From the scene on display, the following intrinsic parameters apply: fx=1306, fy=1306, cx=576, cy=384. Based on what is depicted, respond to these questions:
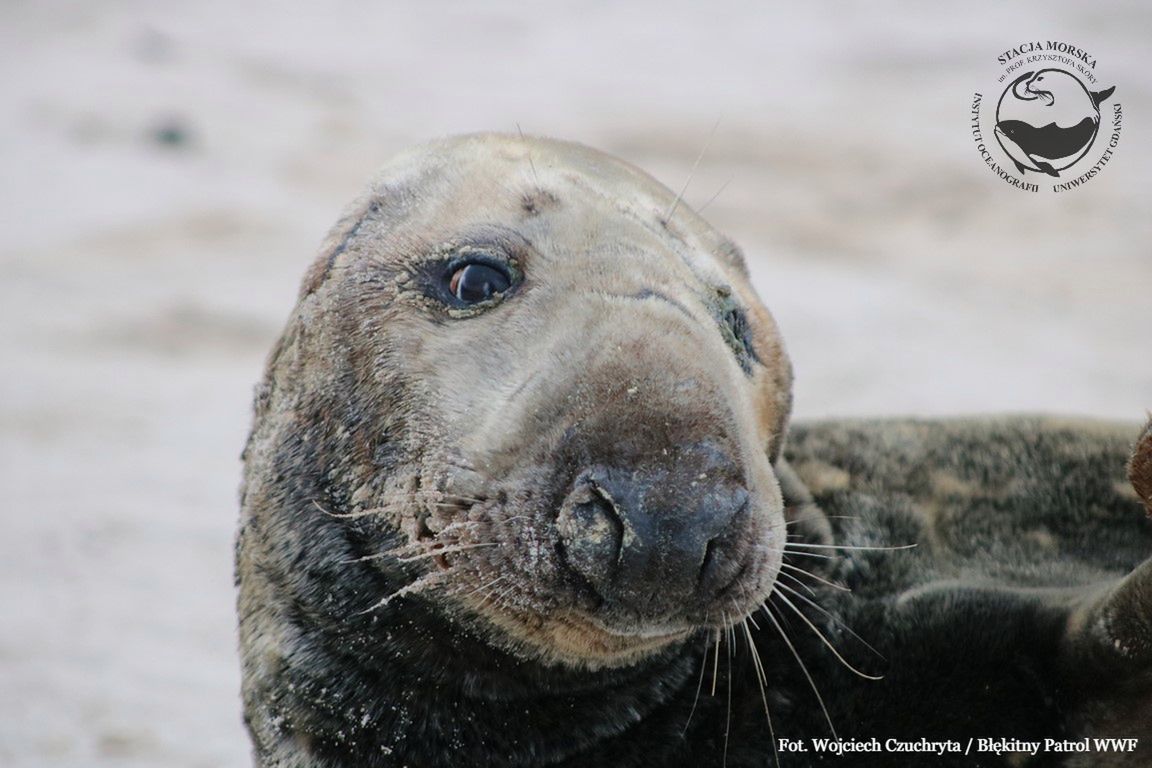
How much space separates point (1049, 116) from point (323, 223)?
550cm

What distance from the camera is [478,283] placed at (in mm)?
2963

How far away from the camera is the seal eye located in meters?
2.94

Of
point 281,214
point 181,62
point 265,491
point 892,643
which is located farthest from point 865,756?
point 181,62

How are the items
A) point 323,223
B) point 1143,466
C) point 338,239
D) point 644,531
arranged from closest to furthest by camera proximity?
1. point 644,531
2. point 1143,466
3. point 338,239
4. point 323,223

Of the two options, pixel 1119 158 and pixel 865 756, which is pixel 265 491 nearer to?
pixel 865 756

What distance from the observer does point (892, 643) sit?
3.16 m

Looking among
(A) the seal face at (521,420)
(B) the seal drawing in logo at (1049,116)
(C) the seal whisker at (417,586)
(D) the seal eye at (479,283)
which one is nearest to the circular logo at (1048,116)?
(B) the seal drawing in logo at (1049,116)

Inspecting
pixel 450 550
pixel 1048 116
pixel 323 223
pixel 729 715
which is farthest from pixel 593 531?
pixel 1048 116

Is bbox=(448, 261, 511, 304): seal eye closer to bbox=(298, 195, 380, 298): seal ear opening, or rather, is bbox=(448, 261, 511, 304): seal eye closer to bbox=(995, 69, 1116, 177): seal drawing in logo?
bbox=(298, 195, 380, 298): seal ear opening

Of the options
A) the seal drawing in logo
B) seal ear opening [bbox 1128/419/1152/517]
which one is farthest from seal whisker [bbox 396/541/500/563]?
the seal drawing in logo

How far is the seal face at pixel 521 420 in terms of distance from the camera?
244 cm

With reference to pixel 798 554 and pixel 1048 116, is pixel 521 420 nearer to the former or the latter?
pixel 798 554

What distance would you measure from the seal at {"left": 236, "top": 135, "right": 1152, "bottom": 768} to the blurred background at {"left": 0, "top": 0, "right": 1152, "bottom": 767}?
65.5 inches

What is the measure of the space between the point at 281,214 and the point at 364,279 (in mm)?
7403
